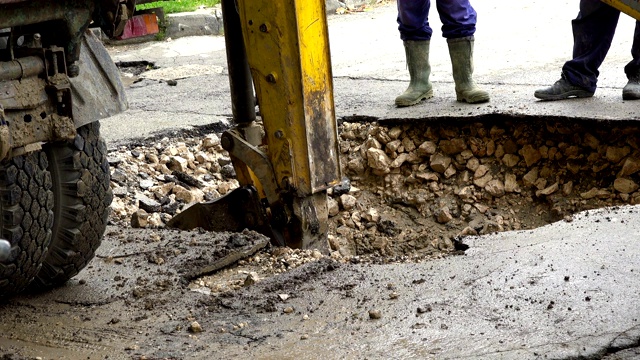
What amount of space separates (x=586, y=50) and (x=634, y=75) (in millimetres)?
386

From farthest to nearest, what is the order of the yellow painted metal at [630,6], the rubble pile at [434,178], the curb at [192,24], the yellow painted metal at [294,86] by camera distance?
the curb at [192,24] < the rubble pile at [434,178] < the yellow painted metal at [294,86] < the yellow painted metal at [630,6]

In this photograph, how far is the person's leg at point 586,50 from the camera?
6504 millimetres

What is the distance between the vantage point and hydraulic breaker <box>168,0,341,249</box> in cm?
432

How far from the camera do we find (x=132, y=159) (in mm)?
6516

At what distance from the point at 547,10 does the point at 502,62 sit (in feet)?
9.11

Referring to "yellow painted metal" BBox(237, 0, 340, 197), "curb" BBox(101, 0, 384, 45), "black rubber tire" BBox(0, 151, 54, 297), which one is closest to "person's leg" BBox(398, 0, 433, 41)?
"yellow painted metal" BBox(237, 0, 340, 197)

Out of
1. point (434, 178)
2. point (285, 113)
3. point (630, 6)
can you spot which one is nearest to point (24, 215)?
point (285, 113)

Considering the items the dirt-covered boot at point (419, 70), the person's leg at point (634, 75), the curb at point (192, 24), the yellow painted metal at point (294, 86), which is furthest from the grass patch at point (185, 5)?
the yellow painted metal at point (294, 86)

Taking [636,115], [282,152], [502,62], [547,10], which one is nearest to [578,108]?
[636,115]

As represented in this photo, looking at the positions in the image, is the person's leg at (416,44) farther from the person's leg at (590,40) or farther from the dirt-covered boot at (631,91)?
the dirt-covered boot at (631,91)

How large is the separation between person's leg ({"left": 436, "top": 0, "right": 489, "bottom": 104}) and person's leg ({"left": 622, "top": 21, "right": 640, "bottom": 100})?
968 millimetres

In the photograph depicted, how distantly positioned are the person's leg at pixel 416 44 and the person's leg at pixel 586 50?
0.88m

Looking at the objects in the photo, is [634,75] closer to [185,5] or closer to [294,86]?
[294,86]

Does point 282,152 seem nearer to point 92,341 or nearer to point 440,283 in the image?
point 440,283
